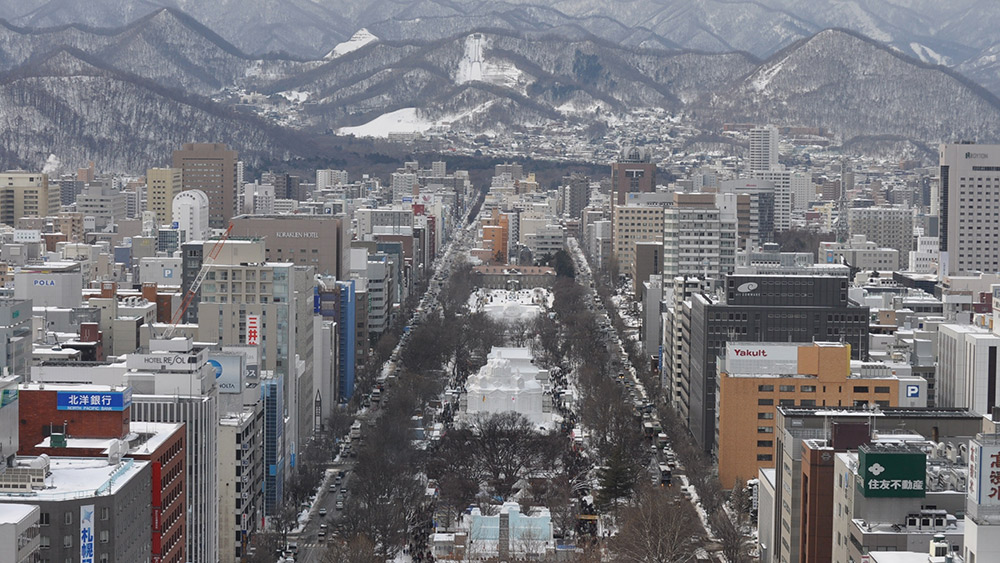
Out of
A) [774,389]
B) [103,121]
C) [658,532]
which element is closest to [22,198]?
[103,121]

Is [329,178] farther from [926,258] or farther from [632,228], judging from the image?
[926,258]

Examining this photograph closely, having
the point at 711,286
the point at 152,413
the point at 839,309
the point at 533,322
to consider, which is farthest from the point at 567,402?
the point at 152,413

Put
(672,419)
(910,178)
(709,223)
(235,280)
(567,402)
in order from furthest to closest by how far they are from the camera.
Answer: (910,178) → (709,223) → (567,402) → (672,419) → (235,280)

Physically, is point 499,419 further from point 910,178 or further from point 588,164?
point 588,164

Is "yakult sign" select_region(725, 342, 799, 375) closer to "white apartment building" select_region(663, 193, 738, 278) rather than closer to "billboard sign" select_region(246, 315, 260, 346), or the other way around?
"billboard sign" select_region(246, 315, 260, 346)

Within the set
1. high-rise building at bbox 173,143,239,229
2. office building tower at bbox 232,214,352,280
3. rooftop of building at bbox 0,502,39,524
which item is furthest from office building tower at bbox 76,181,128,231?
rooftop of building at bbox 0,502,39,524

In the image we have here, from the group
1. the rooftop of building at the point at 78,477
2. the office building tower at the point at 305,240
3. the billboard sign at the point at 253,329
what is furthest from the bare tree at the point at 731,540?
the office building tower at the point at 305,240
